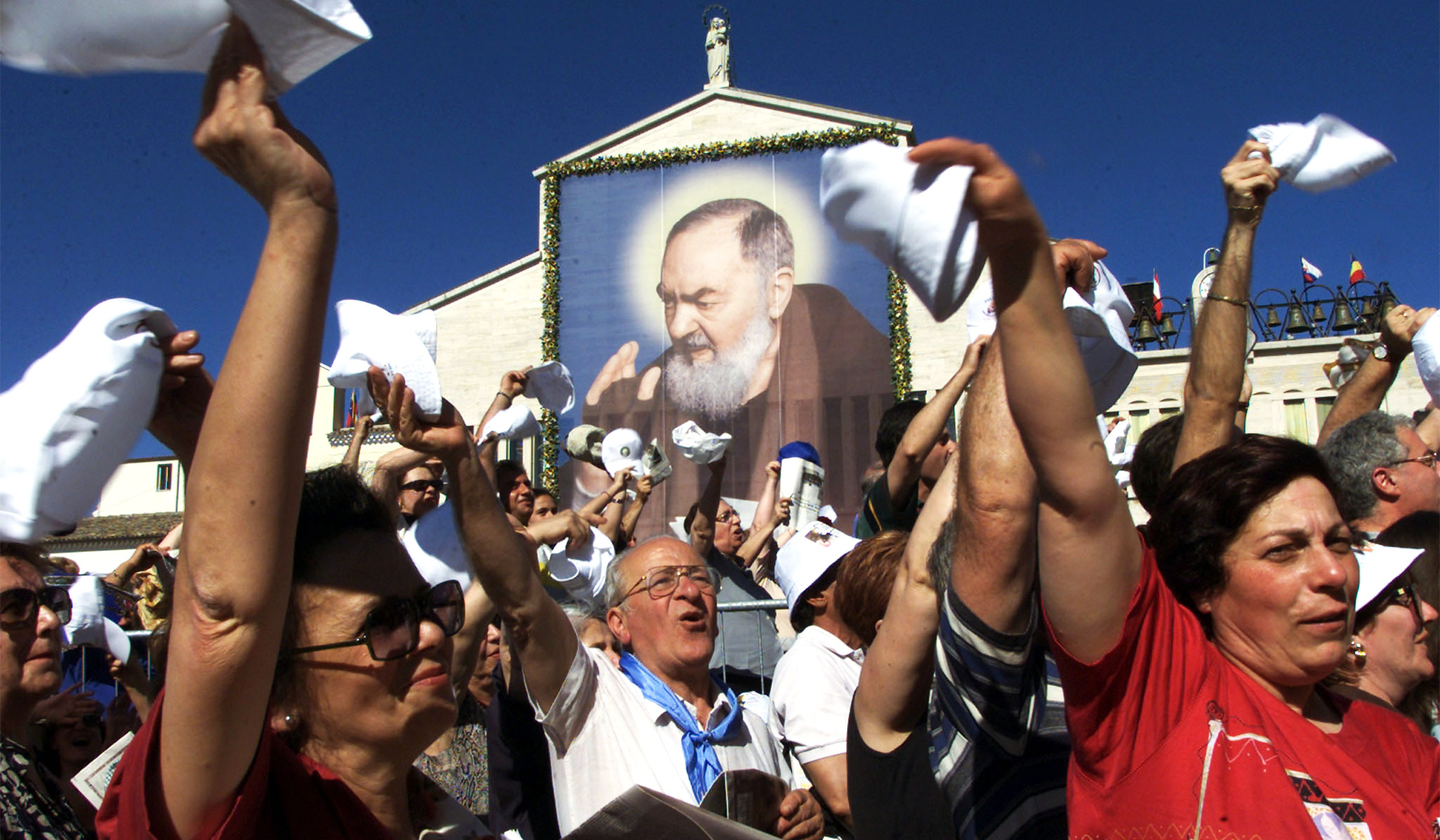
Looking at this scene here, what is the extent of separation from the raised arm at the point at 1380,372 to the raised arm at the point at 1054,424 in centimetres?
286

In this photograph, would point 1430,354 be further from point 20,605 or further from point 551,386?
point 20,605

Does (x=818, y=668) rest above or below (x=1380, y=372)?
below

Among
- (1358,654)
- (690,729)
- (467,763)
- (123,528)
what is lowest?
(123,528)

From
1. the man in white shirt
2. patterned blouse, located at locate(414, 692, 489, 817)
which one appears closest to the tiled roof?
patterned blouse, located at locate(414, 692, 489, 817)

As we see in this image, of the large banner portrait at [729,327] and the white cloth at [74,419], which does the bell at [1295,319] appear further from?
the white cloth at [74,419]

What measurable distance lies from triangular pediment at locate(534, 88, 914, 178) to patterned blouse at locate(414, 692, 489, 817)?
19037 millimetres

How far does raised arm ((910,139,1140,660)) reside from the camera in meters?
1.35

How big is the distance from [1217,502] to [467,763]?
2.86 meters

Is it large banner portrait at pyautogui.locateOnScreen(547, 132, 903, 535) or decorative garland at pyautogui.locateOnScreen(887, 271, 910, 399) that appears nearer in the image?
decorative garland at pyautogui.locateOnScreen(887, 271, 910, 399)

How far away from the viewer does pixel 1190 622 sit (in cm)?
176

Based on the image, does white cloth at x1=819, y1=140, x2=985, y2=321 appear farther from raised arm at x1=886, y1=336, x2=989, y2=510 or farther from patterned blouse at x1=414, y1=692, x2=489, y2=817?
patterned blouse at x1=414, y1=692, x2=489, y2=817

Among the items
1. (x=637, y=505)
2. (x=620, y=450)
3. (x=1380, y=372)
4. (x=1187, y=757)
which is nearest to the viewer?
(x=1187, y=757)

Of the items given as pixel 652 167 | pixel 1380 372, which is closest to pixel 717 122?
pixel 652 167

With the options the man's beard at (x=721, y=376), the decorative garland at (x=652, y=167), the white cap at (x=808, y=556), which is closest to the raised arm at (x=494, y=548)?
the white cap at (x=808, y=556)
